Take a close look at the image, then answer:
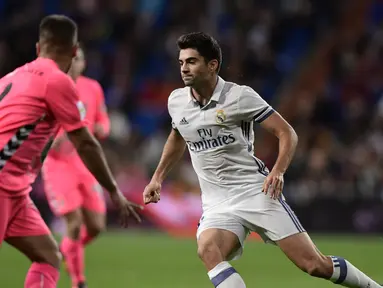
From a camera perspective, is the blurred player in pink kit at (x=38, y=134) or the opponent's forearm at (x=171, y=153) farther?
the opponent's forearm at (x=171, y=153)

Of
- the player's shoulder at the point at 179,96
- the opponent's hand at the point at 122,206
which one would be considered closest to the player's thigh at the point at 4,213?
the opponent's hand at the point at 122,206

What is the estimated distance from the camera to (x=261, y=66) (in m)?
19.1

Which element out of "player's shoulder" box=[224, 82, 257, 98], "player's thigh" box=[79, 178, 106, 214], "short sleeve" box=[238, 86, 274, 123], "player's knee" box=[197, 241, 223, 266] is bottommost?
"player's thigh" box=[79, 178, 106, 214]

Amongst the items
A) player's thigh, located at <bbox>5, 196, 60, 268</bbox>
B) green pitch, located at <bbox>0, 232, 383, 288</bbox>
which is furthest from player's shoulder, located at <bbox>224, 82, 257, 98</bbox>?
green pitch, located at <bbox>0, 232, 383, 288</bbox>

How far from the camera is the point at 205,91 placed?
263 inches

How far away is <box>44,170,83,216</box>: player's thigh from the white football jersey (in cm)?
292

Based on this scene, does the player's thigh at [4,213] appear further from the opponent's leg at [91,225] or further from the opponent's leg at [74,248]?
the opponent's leg at [91,225]

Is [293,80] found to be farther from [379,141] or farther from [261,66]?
[379,141]

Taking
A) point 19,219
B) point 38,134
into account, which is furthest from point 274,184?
point 19,219

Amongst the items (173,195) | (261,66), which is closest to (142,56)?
(261,66)

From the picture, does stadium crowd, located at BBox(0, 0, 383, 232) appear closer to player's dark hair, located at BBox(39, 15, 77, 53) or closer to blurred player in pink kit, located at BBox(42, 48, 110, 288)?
blurred player in pink kit, located at BBox(42, 48, 110, 288)

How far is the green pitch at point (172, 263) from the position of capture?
1010 cm

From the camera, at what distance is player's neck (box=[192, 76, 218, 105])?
667 cm

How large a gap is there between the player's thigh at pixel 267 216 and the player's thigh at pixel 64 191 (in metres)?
3.18
